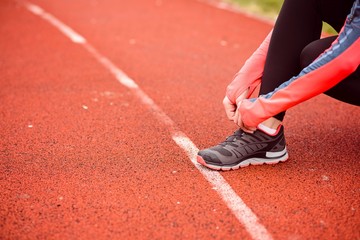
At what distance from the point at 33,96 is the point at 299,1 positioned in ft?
8.90

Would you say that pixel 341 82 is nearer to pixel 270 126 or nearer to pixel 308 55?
pixel 308 55

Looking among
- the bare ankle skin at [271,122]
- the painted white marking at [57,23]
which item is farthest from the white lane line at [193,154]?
the bare ankle skin at [271,122]

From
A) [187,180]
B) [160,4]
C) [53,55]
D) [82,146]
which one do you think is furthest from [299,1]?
[160,4]

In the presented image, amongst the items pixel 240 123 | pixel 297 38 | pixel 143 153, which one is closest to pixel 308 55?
pixel 297 38

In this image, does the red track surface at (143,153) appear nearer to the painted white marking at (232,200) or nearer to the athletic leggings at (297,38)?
the painted white marking at (232,200)

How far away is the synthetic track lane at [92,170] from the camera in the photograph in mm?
2352

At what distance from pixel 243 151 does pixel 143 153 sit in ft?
2.46

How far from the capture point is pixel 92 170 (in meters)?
2.90

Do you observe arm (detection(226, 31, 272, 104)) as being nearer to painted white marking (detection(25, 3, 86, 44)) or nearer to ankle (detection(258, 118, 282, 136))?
ankle (detection(258, 118, 282, 136))

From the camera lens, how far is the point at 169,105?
4.01 m

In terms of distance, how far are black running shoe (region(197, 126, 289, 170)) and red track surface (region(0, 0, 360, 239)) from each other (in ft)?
0.32

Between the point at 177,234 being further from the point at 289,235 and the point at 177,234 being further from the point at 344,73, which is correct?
the point at 344,73

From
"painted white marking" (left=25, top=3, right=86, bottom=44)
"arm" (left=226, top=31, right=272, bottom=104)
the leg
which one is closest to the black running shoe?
"arm" (left=226, top=31, right=272, bottom=104)

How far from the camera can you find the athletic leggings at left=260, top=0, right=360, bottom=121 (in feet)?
8.67
